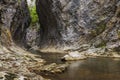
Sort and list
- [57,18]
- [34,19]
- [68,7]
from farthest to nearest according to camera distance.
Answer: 1. [34,19]
2. [57,18]
3. [68,7]

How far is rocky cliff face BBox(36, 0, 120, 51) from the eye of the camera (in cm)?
4764

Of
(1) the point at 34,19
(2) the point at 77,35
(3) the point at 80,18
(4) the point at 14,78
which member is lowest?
(4) the point at 14,78

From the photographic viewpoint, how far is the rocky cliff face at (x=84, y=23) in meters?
Answer: 47.6

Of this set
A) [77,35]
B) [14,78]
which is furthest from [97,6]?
[14,78]

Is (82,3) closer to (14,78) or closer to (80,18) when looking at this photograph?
(80,18)

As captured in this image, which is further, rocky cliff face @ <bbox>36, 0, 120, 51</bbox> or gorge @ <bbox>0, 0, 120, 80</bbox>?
rocky cliff face @ <bbox>36, 0, 120, 51</bbox>

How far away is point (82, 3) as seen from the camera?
57219 millimetres

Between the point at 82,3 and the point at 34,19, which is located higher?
the point at 34,19

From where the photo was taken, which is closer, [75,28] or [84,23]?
[84,23]

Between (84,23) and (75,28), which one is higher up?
(84,23)

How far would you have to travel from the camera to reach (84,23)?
55219 mm

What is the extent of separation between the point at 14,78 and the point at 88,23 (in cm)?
3908

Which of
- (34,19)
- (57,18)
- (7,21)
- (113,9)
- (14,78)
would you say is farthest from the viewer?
(34,19)

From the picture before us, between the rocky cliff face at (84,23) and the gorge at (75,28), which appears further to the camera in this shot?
the rocky cliff face at (84,23)
